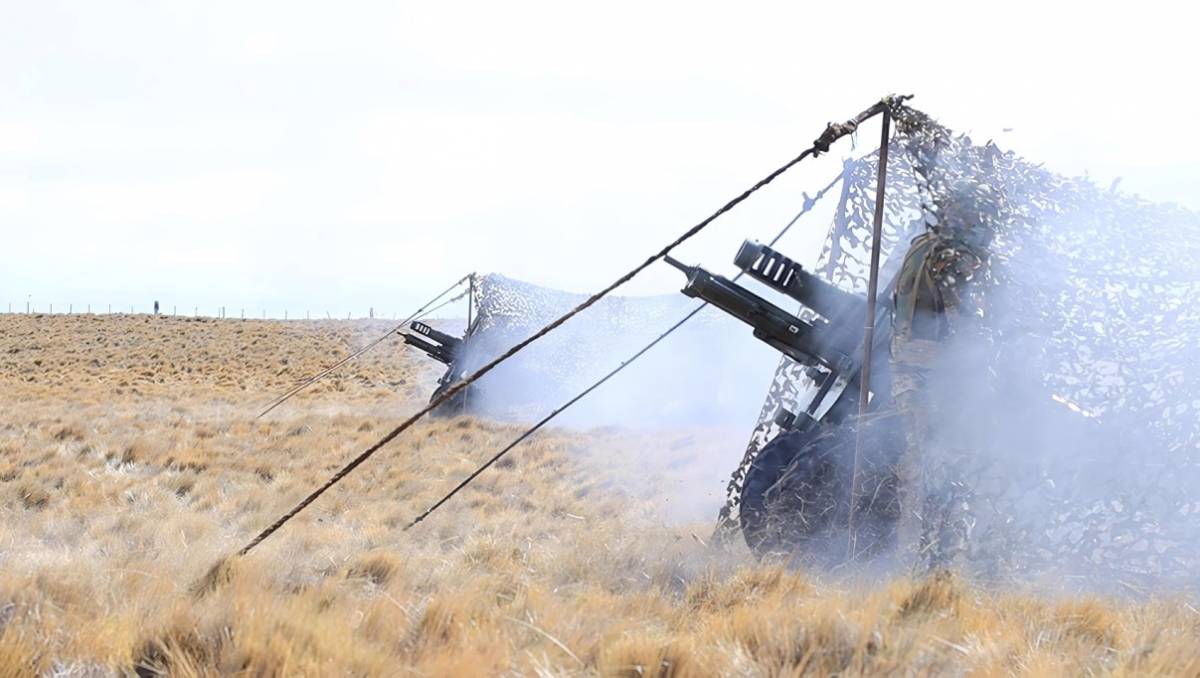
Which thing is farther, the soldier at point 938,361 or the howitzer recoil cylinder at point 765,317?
the howitzer recoil cylinder at point 765,317

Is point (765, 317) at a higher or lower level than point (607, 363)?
higher

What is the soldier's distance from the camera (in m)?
6.33

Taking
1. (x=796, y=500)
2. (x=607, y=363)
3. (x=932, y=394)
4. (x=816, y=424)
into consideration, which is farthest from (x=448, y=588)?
(x=607, y=363)

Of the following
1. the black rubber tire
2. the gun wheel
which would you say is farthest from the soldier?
the black rubber tire

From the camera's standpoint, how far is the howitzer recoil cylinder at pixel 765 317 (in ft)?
24.8

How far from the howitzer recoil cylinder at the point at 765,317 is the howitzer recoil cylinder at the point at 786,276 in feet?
0.64

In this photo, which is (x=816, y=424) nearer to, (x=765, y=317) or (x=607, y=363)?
(x=765, y=317)

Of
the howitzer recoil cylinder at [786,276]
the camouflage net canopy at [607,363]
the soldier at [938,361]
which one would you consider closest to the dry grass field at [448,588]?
the soldier at [938,361]

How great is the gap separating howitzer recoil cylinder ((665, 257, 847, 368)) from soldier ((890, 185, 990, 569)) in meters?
1.13

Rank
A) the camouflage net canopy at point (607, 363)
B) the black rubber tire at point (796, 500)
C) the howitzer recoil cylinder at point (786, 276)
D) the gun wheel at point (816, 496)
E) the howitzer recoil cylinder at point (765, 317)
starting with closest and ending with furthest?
1. the gun wheel at point (816, 496)
2. the black rubber tire at point (796, 500)
3. the howitzer recoil cylinder at point (786, 276)
4. the howitzer recoil cylinder at point (765, 317)
5. the camouflage net canopy at point (607, 363)

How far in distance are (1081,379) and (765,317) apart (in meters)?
2.22

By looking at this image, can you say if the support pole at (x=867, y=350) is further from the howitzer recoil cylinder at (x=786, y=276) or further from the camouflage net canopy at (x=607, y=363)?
the camouflage net canopy at (x=607, y=363)

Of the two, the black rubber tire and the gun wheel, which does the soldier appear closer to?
the gun wheel

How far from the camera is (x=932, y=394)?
6473mm
